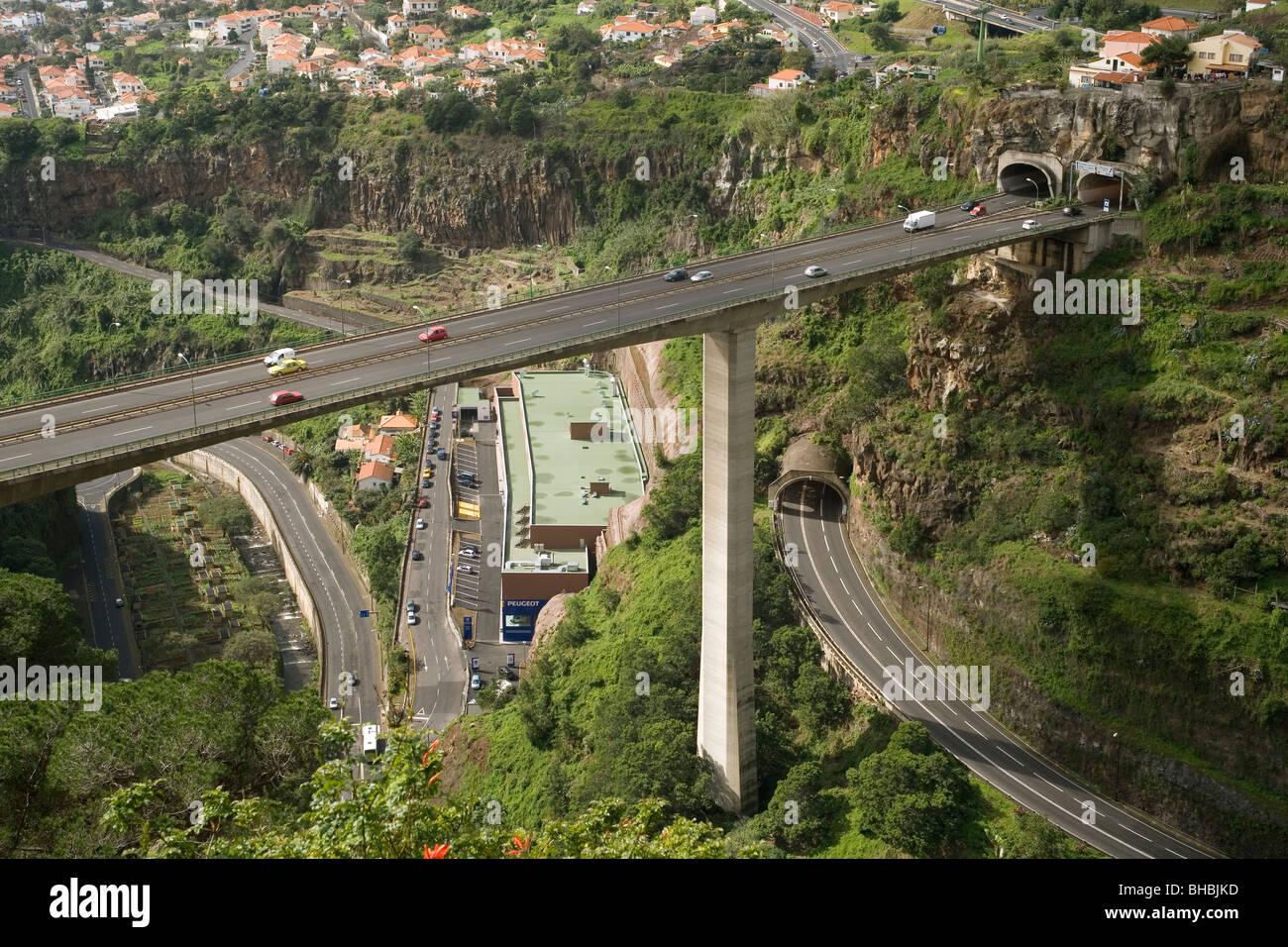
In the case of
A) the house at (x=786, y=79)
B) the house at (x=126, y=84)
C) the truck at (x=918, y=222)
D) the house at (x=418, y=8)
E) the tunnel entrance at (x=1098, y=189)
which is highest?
the house at (x=418, y=8)

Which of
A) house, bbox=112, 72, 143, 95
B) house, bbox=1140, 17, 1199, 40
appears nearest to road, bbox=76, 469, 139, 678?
house, bbox=1140, 17, 1199, 40

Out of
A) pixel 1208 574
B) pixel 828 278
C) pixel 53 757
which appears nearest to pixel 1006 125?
pixel 828 278

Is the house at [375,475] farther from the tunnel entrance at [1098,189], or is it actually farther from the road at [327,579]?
the tunnel entrance at [1098,189]

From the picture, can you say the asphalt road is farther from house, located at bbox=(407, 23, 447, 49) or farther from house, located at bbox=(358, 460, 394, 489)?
house, located at bbox=(407, 23, 447, 49)

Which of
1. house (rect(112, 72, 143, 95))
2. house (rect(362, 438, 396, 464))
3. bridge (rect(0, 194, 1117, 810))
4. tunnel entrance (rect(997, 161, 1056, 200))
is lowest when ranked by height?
bridge (rect(0, 194, 1117, 810))

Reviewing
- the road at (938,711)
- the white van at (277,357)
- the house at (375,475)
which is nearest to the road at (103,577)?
the house at (375,475)

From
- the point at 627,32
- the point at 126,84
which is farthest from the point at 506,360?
the point at 126,84
